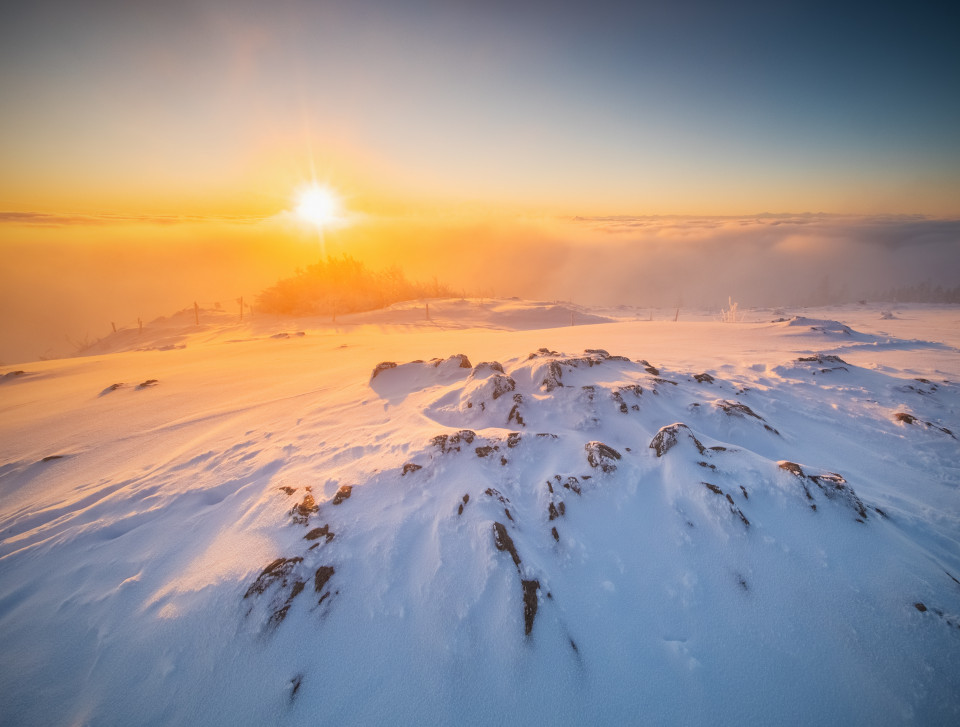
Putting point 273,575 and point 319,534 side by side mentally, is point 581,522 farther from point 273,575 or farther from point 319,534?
point 273,575

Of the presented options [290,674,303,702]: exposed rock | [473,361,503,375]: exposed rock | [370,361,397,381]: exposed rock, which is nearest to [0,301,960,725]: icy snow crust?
[290,674,303,702]: exposed rock

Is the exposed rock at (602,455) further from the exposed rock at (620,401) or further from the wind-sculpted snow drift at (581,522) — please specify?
the exposed rock at (620,401)

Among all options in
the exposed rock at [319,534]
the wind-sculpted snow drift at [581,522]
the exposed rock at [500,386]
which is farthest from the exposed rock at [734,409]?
the exposed rock at [319,534]

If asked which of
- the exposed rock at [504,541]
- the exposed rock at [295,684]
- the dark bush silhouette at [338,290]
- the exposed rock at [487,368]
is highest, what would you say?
the exposed rock at [487,368]

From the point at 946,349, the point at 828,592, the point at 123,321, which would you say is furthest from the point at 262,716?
the point at 123,321

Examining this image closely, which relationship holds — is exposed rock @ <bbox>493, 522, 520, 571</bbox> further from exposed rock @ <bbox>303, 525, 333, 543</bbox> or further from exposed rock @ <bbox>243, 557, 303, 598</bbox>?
exposed rock @ <bbox>243, 557, 303, 598</bbox>

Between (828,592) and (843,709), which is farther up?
(828,592)

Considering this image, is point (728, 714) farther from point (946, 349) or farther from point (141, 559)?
point (946, 349)
